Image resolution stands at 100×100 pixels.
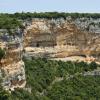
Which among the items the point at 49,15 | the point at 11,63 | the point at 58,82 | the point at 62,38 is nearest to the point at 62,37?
the point at 62,38

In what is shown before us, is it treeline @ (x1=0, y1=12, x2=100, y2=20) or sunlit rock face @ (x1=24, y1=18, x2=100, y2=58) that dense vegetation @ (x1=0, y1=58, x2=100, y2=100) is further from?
treeline @ (x1=0, y1=12, x2=100, y2=20)

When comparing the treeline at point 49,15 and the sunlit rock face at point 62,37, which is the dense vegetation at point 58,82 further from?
the treeline at point 49,15

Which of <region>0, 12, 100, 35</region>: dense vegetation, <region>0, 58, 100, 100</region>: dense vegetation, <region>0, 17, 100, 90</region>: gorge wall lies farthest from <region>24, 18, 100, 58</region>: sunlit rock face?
<region>0, 58, 100, 100</region>: dense vegetation

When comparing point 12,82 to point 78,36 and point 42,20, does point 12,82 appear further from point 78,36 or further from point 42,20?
point 78,36

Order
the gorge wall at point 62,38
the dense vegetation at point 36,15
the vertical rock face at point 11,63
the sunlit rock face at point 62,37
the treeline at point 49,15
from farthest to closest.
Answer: the sunlit rock face at point 62,37 → the gorge wall at point 62,38 → the treeline at point 49,15 → the dense vegetation at point 36,15 → the vertical rock face at point 11,63

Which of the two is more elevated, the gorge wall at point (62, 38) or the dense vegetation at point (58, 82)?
the gorge wall at point (62, 38)

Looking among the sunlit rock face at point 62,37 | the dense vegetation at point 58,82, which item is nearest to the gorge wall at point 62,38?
the sunlit rock face at point 62,37

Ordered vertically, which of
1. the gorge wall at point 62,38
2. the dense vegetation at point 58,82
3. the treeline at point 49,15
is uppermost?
the treeline at point 49,15

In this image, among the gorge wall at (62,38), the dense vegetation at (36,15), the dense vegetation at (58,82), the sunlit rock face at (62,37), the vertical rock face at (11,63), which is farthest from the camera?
the sunlit rock face at (62,37)
